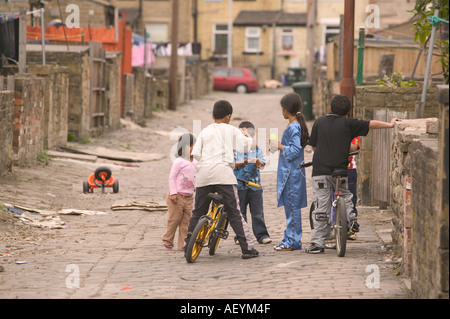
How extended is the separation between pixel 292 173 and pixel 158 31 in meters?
52.3

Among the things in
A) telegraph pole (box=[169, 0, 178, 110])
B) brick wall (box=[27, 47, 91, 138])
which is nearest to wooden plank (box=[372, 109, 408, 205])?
brick wall (box=[27, 47, 91, 138])

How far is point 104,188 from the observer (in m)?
14.6

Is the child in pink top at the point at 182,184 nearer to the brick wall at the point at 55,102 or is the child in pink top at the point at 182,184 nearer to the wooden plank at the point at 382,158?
the wooden plank at the point at 382,158

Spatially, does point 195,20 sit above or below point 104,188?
above

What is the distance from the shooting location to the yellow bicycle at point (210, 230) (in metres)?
8.70

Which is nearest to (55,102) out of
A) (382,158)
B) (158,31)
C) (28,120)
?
(28,120)

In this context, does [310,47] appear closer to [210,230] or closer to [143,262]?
[210,230]

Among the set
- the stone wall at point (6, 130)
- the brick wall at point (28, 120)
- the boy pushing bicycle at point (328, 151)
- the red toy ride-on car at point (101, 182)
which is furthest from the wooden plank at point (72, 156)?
the boy pushing bicycle at point (328, 151)

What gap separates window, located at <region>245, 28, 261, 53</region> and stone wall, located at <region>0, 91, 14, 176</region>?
4647 cm

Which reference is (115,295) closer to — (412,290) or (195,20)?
(412,290)

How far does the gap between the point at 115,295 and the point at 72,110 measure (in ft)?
47.1

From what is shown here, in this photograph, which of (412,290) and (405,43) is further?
(405,43)

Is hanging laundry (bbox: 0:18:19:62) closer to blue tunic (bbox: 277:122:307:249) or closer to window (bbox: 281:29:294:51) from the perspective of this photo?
blue tunic (bbox: 277:122:307:249)
